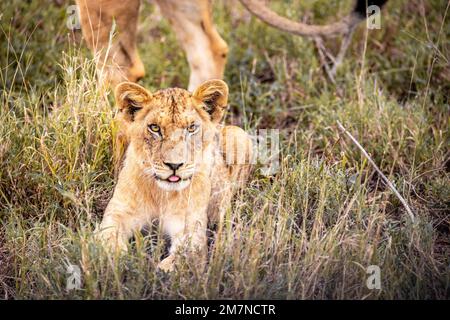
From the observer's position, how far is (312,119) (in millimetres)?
4172

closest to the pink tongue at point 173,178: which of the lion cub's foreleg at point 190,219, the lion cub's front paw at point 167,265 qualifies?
the lion cub's foreleg at point 190,219

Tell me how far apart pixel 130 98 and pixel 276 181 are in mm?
730

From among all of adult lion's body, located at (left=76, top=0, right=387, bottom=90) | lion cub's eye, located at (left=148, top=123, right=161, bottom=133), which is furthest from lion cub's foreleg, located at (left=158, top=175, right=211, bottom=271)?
adult lion's body, located at (left=76, top=0, right=387, bottom=90)

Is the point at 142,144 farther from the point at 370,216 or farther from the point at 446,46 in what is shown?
the point at 446,46

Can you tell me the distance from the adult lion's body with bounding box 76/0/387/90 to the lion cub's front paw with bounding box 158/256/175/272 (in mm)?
999

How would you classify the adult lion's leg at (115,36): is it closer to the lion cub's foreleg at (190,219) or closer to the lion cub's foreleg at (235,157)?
the lion cub's foreleg at (235,157)

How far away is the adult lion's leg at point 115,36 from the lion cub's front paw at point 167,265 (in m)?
1.04

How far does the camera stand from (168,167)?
8.86ft

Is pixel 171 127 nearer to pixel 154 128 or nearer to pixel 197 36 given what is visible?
pixel 154 128

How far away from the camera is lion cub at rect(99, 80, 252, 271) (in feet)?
8.97

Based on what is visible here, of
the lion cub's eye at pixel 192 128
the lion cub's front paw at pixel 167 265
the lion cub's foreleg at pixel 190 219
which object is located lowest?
the lion cub's front paw at pixel 167 265

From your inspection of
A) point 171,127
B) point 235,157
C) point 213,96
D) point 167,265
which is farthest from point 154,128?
point 235,157

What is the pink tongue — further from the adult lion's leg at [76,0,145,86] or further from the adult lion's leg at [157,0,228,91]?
the adult lion's leg at [157,0,228,91]

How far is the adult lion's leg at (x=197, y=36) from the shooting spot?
3984 millimetres
